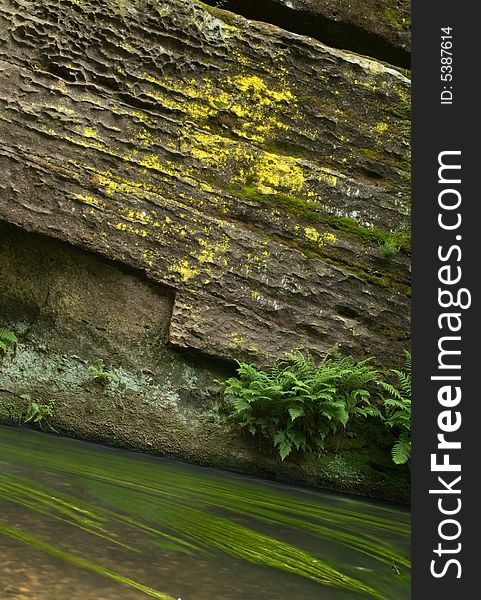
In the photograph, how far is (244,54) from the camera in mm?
7621

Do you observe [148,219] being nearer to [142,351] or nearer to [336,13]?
[142,351]

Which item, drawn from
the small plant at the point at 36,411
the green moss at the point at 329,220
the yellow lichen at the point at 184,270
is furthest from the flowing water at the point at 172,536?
the green moss at the point at 329,220

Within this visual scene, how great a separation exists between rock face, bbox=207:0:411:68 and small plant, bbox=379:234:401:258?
3052 mm

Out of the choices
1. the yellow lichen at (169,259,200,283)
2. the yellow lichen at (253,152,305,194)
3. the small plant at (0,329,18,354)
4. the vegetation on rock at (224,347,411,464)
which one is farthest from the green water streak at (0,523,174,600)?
the yellow lichen at (253,152,305,194)

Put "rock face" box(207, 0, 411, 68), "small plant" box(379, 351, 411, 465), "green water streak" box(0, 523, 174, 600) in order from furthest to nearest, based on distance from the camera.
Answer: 1. "rock face" box(207, 0, 411, 68)
2. "small plant" box(379, 351, 411, 465)
3. "green water streak" box(0, 523, 174, 600)

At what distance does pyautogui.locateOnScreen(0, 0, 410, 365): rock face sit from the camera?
6727 mm

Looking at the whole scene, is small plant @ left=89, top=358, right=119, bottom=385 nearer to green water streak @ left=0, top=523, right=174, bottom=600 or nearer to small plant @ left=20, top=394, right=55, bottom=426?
small plant @ left=20, top=394, right=55, bottom=426

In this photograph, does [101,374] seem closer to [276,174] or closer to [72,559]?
[276,174]

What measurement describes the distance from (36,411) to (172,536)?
3475 millimetres

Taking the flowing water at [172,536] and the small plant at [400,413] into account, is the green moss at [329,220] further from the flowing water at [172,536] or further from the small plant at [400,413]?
the flowing water at [172,536]

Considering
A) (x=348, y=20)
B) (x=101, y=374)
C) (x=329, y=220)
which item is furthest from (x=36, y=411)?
(x=348, y=20)

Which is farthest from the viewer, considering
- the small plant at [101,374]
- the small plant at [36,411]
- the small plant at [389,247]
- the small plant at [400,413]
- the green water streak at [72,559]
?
the small plant at [389,247]

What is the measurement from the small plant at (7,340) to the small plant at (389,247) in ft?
14.2

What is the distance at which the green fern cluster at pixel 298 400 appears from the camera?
6.14 meters
